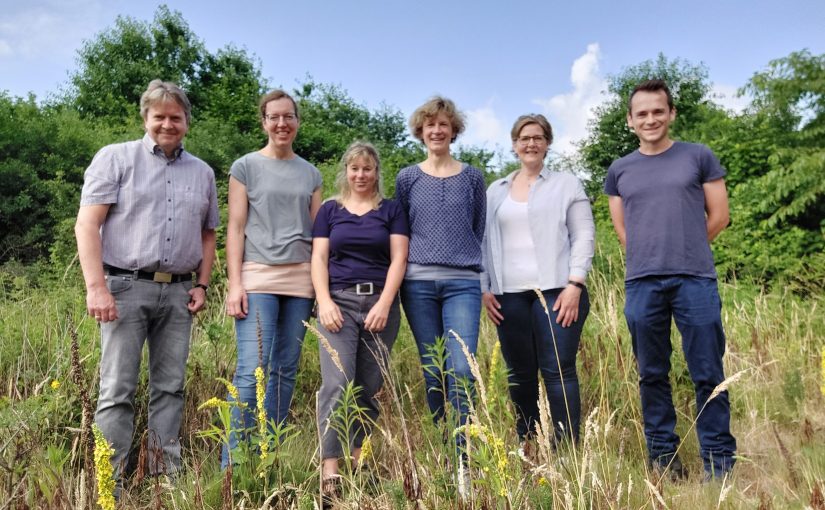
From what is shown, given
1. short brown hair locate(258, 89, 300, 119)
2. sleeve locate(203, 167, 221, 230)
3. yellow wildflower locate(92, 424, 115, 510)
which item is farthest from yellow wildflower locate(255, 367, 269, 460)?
short brown hair locate(258, 89, 300, 119)

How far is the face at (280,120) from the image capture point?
337cm

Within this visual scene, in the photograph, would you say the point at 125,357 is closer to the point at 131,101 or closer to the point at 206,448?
the point at 206,448

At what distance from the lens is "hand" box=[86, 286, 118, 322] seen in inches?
112

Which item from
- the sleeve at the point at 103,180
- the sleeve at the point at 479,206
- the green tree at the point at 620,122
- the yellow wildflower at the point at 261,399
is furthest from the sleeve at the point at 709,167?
the green tree at the point at 620,122

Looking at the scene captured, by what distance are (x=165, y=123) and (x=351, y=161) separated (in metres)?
0.94

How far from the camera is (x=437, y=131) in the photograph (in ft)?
11.1

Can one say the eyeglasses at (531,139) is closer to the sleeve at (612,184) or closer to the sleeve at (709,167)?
the sleeve at (612,184)

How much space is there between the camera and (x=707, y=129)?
57.8ft

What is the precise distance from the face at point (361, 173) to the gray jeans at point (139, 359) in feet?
3.31

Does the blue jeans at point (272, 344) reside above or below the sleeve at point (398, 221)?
below

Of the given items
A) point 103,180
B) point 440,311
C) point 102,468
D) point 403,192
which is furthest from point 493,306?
point 102,468

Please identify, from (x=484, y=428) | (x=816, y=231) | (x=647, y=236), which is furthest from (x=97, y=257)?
(x=816, y=231)

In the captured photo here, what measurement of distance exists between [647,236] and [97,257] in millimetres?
2586

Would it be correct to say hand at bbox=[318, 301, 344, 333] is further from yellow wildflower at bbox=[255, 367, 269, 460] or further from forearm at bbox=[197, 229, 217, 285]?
yellow wildflower at bbox=[255, 367, 269, 460]
